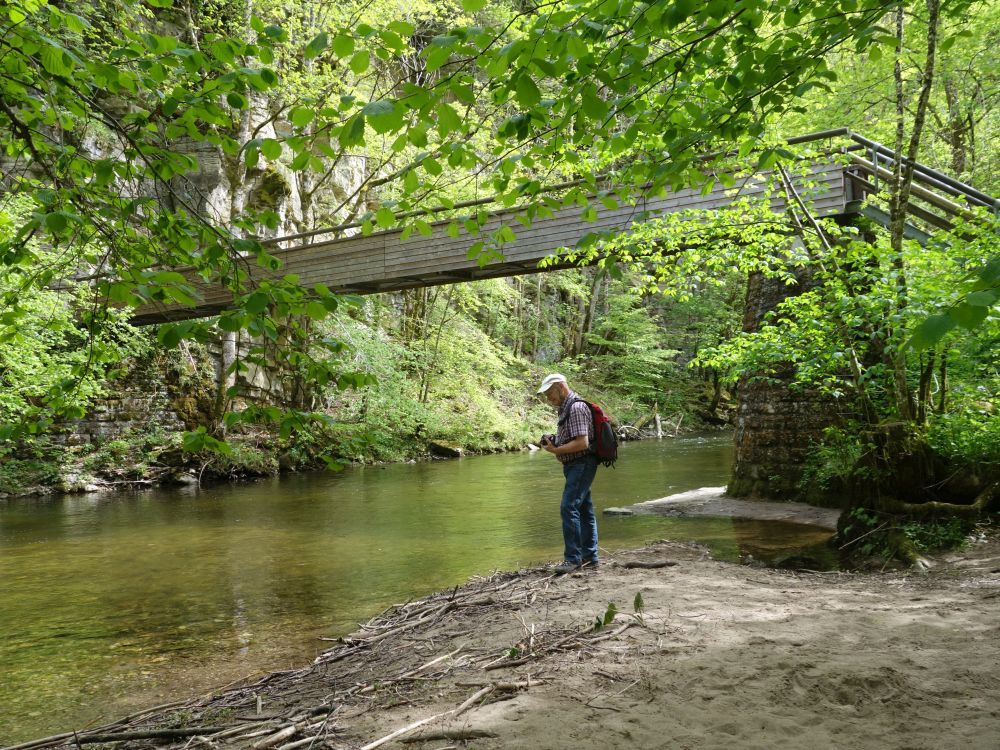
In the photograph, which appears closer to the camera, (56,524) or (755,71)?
(755,71)

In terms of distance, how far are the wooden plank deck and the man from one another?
4683 mm

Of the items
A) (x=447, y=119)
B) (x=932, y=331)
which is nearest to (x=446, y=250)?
(x=447, y=119)

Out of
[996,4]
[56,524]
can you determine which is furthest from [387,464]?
[996,4]

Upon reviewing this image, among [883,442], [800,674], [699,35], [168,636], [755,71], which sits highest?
[699,35]

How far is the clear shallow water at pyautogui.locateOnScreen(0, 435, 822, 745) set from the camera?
407 centimetres

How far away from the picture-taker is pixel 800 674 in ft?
8.50

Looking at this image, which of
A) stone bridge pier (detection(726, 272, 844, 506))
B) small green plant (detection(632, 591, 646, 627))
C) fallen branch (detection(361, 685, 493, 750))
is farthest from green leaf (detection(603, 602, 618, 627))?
stone bridge pier (detection(726, 272, 844, 506))

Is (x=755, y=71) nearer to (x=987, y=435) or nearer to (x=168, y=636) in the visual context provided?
(x=987, y=435)

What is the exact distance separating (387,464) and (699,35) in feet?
55.2

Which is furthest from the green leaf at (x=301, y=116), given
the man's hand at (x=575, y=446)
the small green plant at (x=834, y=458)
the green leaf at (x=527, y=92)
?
A: the small green plant at (x=834, y=458)

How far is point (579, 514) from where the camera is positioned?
522cm

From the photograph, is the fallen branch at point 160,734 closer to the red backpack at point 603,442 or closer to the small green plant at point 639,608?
the small green plant at point 639,608

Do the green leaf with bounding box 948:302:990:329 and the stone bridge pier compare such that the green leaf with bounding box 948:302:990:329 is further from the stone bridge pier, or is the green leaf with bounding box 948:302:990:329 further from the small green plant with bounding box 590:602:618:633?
the stone bridge pier

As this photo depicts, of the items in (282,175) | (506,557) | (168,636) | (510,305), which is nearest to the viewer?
(168,636)
